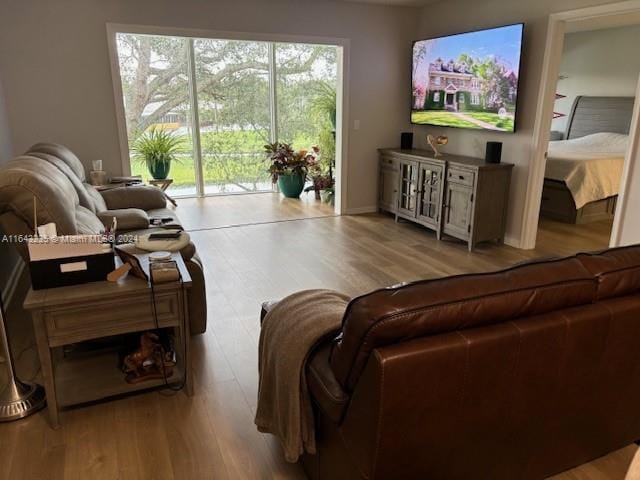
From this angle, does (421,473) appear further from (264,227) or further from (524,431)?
(264,227)

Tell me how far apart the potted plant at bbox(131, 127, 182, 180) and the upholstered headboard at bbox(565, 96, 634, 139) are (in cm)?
619

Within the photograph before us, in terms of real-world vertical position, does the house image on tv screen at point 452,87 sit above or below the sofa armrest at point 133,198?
above

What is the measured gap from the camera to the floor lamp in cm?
211

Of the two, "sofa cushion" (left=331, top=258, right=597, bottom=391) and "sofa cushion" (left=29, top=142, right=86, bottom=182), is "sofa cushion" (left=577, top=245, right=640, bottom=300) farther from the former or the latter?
"sofa cushion" (left=29, top=142, right=86, bottom=182)

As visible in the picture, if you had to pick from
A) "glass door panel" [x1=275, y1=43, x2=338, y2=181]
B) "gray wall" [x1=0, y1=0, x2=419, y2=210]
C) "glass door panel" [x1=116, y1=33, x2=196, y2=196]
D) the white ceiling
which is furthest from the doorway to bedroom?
"glass door panel" [x1=116, y1=33, x2=196, y2=196]

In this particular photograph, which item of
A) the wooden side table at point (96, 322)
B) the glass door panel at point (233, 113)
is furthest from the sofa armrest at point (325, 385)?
the glass door panel at point (233, 113)

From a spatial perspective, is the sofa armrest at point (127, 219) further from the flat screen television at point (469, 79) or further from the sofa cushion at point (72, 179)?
the flat screen television at point (469, 79)

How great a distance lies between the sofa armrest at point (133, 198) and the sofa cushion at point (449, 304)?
3.09m

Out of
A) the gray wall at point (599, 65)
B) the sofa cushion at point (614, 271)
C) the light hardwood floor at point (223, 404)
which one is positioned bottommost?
the light hardwood floor at point (223, 404)

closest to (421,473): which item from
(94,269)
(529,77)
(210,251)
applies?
(94,269)

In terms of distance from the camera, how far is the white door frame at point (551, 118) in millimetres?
3637

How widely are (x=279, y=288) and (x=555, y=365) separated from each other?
7.93ft

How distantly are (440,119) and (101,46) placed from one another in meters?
3.61

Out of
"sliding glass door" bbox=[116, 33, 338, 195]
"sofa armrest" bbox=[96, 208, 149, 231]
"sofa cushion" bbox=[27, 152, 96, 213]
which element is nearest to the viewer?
"sofa cushion" bbox=[27, 152, 96, 213]
